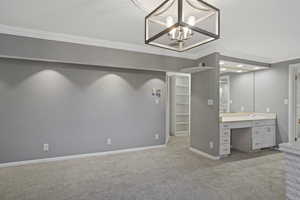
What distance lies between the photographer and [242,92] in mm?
5055

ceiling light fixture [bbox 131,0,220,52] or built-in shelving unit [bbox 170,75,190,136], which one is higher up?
ceiling light fixture [bbox 131,0,220,52]

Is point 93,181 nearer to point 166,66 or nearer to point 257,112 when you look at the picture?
point 166,66

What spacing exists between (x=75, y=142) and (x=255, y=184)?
349 cm

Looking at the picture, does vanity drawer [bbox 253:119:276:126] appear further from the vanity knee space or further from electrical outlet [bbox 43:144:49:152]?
electrical outlet [bbox 43:144:49:152]

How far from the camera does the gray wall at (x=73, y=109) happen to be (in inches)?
127

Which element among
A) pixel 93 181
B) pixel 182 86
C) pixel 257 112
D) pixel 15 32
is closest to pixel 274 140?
pixel 257 112

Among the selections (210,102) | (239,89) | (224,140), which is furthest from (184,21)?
(239,89)

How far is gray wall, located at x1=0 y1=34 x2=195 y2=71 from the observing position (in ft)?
9.36

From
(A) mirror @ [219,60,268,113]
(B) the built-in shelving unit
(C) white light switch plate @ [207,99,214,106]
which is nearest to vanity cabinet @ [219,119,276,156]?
(C) white light switch plate @ [207,99,214,106]

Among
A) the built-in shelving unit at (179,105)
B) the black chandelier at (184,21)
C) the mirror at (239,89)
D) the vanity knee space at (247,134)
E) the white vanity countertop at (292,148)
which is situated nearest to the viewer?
the white vanity countertop at (292,148)

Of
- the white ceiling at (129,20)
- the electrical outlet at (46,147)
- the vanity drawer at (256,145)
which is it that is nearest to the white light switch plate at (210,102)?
the white ceiling at (129,20)

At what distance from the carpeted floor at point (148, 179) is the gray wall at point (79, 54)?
6.70ft

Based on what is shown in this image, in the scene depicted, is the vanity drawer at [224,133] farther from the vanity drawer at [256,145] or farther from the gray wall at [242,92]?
the gray wall at [242,92]

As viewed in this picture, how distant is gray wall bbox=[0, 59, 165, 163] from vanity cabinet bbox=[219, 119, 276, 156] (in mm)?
1805
